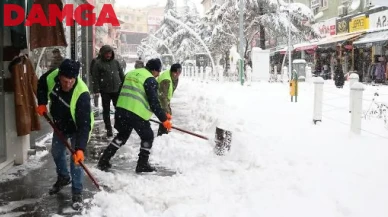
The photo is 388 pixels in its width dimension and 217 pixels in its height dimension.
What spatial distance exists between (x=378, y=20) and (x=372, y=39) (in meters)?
1.72

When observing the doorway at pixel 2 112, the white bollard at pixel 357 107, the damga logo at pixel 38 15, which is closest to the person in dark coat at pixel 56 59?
the damga logo at pixel 38 15

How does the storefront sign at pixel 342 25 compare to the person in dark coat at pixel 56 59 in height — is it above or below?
above

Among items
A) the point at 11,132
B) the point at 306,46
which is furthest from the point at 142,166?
the point at 306,46

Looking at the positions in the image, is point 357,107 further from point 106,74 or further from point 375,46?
point 375,46

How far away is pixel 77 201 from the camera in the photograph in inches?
180

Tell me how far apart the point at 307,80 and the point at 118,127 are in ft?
68.3

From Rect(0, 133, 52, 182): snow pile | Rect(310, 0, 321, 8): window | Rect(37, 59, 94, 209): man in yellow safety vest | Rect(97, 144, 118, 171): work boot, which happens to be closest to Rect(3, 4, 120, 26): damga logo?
Rect(37, 59, 94, 209): man in yellow safety vest

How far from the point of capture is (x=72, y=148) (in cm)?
474

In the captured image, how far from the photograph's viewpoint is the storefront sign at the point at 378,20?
22.5 m

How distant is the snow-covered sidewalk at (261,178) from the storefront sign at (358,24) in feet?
58.9

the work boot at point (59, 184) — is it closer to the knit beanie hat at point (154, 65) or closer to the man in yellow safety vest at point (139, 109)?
the man in yellow safety vest at point (139, 109)

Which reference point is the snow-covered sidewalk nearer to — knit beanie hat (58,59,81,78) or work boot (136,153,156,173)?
work boot (136,153,156,173)

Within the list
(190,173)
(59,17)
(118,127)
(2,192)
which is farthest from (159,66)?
(2,192)

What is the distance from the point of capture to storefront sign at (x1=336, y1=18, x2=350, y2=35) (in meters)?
27.8
